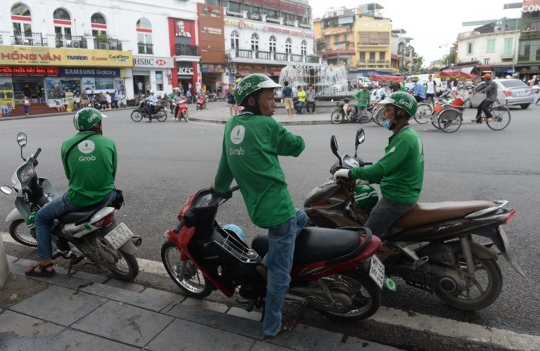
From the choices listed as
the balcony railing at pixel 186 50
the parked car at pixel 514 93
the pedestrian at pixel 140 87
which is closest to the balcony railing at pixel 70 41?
the pedestrian at pixel 140 87

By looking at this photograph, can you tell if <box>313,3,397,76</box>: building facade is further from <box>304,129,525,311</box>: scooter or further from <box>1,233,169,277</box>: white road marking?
<box>304,129,525,311</box>: scooter

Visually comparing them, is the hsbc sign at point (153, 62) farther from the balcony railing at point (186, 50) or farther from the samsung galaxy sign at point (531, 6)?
the samsung galaxy sign at point (531, 6)

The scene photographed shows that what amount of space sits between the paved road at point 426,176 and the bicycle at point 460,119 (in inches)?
11.0

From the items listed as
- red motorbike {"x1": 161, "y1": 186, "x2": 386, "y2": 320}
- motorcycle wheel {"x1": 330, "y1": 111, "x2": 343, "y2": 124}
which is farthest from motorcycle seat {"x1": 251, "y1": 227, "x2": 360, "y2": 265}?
motorcycle wheel {"x1": 330, "y1": 111, "x2": 343, "y2": 124}

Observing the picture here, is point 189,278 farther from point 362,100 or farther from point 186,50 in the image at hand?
point 186,50

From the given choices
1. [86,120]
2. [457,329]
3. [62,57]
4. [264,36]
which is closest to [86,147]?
[86,120]

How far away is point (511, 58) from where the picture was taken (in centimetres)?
5416

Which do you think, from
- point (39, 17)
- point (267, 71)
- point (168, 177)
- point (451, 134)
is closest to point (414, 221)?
point (168, 177)

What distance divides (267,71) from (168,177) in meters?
44.4

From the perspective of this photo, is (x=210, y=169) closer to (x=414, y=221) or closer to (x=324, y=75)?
(x=414, y=221)

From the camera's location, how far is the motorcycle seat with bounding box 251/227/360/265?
2768 millimetres

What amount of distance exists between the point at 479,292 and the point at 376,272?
39.8 inches

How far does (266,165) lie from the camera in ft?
8.46

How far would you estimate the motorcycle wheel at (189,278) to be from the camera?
3414 millimetres
